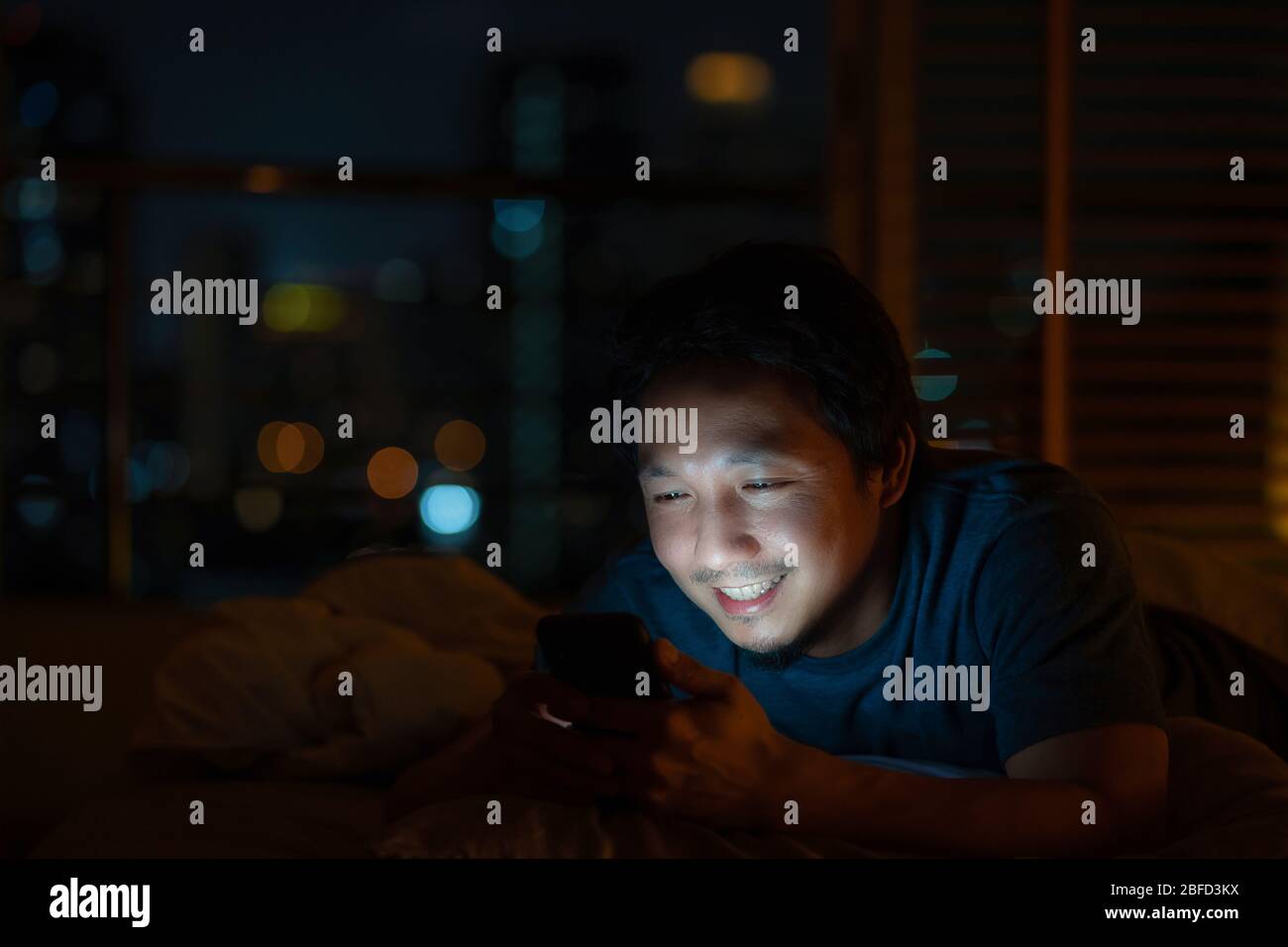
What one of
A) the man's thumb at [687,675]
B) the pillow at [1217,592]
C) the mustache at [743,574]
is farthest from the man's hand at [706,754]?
the pillow at [1217,592]

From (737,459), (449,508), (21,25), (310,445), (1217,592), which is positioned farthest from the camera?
(310,445)

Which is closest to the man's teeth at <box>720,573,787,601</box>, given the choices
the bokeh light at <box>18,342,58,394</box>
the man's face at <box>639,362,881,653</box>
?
the man's face at <box>639,362,881,653</box>

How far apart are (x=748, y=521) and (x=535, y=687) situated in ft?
0.76

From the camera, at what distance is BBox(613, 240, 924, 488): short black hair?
101 centimetres

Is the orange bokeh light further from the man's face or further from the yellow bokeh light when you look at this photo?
the man's face

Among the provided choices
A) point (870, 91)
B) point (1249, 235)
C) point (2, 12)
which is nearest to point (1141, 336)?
point (1249, 235)

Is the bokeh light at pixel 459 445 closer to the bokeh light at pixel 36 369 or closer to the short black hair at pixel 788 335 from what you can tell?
the bokeh light at pixel 36 369

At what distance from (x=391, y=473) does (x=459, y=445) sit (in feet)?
0.62

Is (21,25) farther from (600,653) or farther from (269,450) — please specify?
(600,653)

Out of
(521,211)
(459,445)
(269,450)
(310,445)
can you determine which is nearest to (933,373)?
(521,211)

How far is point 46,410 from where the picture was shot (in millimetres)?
1975

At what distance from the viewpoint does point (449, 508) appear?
2727 millimetres

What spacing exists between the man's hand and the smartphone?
2 centimetres

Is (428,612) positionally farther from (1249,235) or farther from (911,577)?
(1249,235)
